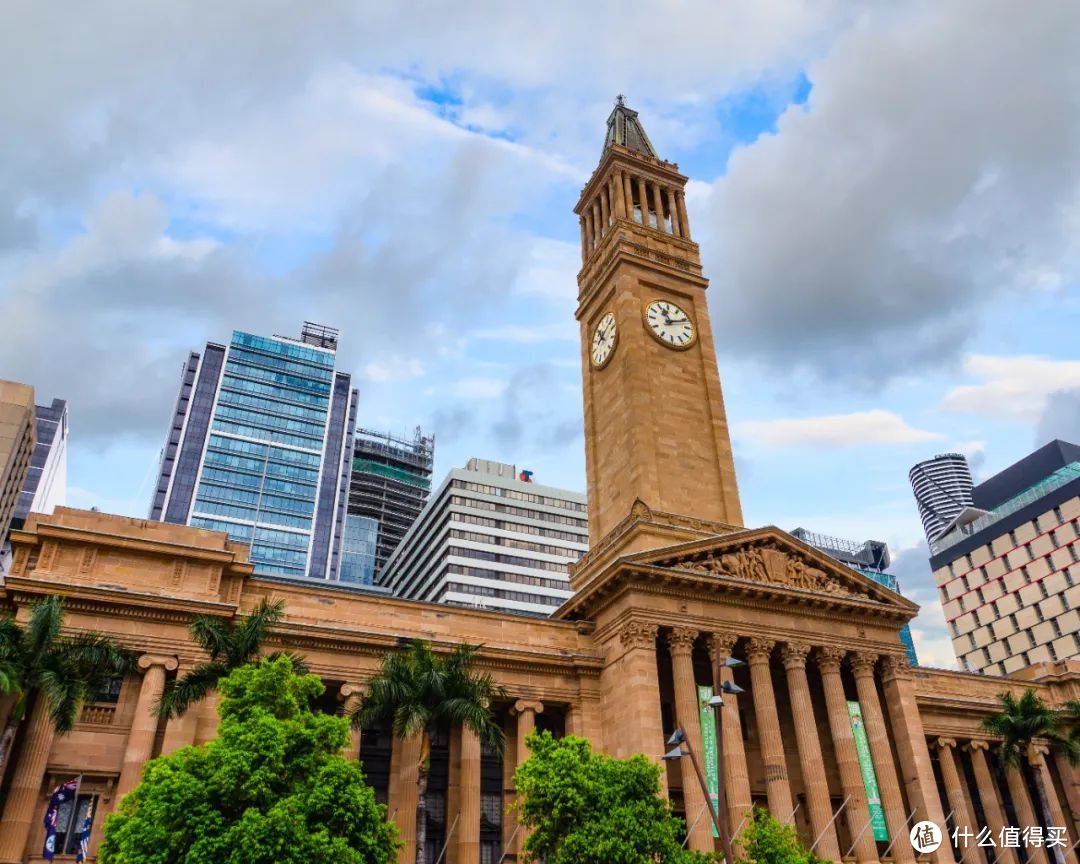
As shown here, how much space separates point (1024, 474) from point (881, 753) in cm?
8455

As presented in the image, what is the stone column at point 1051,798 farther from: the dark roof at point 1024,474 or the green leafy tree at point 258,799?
the dark roof at point 1024,474

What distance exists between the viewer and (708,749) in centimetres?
3828

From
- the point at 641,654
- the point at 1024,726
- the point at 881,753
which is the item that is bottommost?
the point at 881,753

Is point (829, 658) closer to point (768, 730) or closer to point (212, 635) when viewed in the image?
point (768, 730)

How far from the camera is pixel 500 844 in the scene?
38188mm

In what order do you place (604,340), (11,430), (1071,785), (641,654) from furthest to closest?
(11,430) → (604,340) → (1071,785) → (641,654)

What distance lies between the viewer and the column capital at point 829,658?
43.3 m

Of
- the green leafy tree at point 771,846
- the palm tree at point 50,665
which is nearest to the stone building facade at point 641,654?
the palm tree at point 50,665

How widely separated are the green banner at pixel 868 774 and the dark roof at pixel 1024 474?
78477 mm

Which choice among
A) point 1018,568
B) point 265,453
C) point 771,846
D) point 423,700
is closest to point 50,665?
point 423,700

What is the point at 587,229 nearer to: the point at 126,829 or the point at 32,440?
the point at 126,829

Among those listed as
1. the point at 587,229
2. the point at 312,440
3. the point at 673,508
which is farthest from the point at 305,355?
the point at 673,508

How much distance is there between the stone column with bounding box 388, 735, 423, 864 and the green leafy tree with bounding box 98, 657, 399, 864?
9879mm

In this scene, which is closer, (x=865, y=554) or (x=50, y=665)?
(x=50, y=665)
